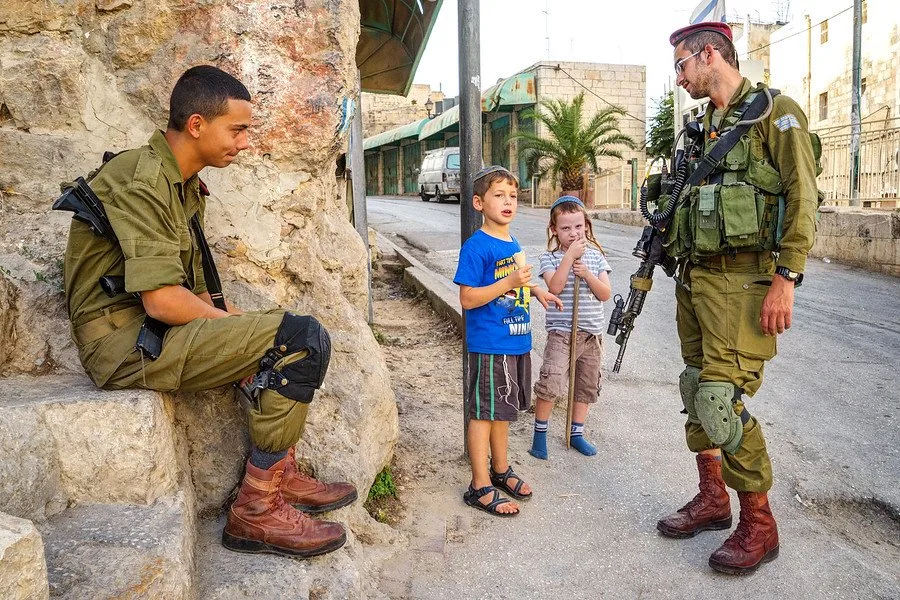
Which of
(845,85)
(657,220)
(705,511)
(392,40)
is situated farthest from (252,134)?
(845,85)

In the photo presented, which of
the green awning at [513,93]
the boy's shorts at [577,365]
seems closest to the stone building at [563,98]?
the green awning at [513,93]

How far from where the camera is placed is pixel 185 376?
224cm

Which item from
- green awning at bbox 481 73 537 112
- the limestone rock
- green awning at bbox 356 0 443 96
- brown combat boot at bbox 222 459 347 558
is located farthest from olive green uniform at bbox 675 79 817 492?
green awning at bbox 481 73 537 112

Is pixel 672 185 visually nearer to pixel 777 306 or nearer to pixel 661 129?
pixel 777 306

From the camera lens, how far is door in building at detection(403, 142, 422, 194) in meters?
37.3

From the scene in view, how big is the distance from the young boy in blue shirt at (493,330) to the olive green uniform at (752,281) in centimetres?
69

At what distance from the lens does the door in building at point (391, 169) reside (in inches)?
1588

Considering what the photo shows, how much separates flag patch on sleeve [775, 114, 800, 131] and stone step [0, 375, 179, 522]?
2.36m

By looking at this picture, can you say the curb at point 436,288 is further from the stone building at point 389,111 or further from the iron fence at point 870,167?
the stone building at point 389,111

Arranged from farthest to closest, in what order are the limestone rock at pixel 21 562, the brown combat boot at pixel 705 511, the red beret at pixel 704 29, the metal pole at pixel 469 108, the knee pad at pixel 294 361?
the metal pole at pixel 469 108
the brown combat boot at pixel 705 511
the red beret at pixel 704 29
the knee pad at pixel 294 361
the limestone rock at pixel 21 562

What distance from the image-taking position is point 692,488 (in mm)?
3473

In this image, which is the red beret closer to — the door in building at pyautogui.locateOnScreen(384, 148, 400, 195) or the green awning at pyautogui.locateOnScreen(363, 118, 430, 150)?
the green awning at pyautogui.locateOnScreen(363, 118, 430, 150)

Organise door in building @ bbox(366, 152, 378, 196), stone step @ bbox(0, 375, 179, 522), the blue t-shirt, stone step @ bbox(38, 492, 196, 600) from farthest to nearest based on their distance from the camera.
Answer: door in building @ bbox(366, 152, 378, 196) → the blue t-shirt → stone step @ bbox(0, 375, 179, 522) → stone step @ bbox(38, 492, 196, 600)

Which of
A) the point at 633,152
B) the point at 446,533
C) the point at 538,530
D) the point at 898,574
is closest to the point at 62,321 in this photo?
the point at 446,533
